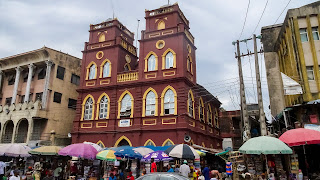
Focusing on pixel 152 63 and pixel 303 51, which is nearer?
pixel 303 51

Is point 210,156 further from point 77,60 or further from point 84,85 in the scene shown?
point 77,60

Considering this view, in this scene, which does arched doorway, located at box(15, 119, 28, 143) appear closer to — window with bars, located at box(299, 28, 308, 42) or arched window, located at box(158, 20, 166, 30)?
arched window, located at box(158, 20, 166, 30)

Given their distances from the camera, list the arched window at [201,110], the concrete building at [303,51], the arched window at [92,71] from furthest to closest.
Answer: the arched window at [92,71]
the arched window at [201,110]
the concrete building at [303,51]

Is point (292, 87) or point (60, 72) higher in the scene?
point (60, 72)

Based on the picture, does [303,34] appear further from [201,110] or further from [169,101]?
[169,101]

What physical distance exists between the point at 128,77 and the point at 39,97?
1041cm

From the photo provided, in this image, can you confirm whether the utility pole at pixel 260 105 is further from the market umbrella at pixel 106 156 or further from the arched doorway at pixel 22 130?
the arched doorway at pixel 22 130

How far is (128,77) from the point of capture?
2170cm

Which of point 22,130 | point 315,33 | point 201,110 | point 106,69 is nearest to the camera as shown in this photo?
point 315,33

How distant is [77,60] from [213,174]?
23714 millimetres

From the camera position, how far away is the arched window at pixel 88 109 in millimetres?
22375

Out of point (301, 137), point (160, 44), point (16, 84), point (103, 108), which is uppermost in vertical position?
point (160, 44)

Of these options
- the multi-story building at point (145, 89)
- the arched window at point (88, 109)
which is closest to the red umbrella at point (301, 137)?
the multi-story building at point (145, 89)

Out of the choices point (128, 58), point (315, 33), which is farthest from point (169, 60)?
point (315, 33)
